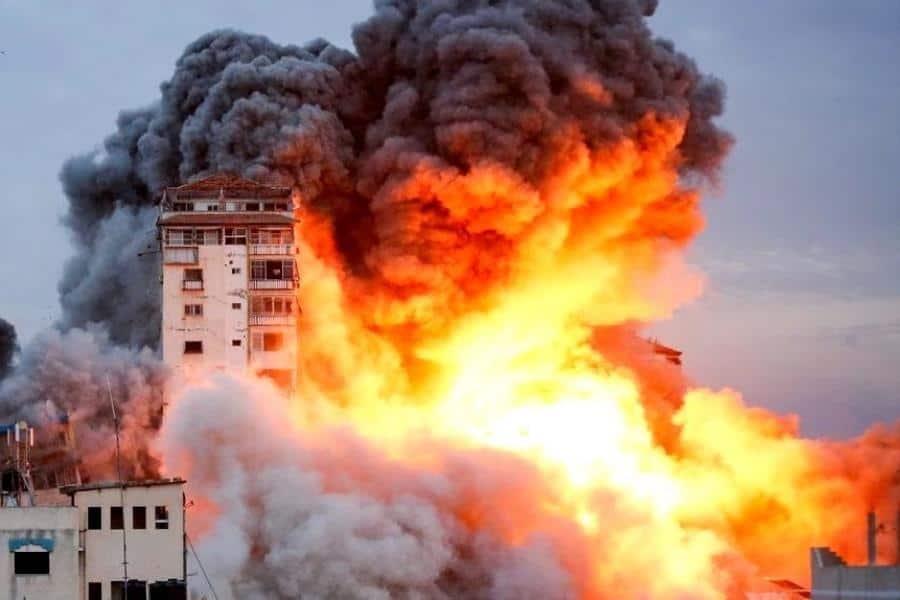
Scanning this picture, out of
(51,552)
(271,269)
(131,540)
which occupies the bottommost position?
(51,552)

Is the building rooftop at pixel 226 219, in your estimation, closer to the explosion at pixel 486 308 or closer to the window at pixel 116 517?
the explosion at pixel 486 308

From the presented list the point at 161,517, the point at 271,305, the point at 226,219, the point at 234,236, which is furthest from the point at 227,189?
the point at 161,517

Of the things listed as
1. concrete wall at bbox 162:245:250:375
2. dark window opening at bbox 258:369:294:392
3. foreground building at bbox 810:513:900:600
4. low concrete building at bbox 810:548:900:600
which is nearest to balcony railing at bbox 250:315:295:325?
concrete wall at bbox 162:245:250:375

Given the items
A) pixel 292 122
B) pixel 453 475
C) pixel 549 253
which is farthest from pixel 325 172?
pixel 453 475

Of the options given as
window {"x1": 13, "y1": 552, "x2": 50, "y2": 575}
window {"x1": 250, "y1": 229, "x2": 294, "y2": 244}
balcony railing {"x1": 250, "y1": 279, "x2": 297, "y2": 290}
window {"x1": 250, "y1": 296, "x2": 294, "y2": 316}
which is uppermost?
window {"x1": 250, "y1": 229, "x2": 294, "y2": 244}

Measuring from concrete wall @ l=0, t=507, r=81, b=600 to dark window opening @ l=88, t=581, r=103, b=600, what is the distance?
369 mm

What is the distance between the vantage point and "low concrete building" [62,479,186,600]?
56.3m

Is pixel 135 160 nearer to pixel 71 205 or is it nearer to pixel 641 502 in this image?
pixel 71 205

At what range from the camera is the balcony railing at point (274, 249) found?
67.9 m

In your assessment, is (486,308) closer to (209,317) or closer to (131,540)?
(209,317)

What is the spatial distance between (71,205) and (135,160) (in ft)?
11.8

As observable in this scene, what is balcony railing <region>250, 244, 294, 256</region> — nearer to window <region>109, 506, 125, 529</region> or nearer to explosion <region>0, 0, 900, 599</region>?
explosion <region>0, 0, 900, 599</region>

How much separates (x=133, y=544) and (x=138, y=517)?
28.8 inches

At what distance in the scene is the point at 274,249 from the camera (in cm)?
6794
